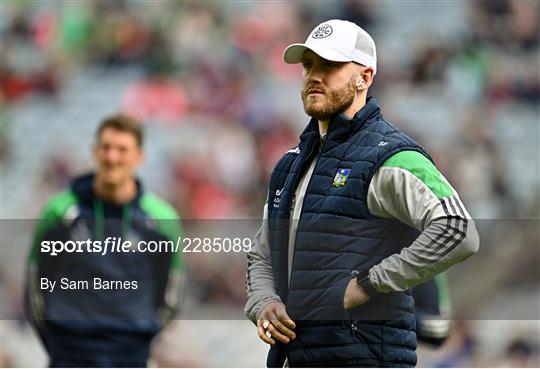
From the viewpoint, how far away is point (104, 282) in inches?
153

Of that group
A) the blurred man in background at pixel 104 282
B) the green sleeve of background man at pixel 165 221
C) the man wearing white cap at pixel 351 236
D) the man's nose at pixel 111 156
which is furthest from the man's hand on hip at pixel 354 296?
the man's nose at pixel 111 156

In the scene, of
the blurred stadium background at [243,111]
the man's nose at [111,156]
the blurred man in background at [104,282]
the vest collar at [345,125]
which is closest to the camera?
the vest collar at [345,125]

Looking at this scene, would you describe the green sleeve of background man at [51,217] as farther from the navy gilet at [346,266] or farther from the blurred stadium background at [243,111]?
the navy gilet at [346,266]

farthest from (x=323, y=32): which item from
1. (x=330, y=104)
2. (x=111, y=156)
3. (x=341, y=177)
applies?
(x=111, y=156)

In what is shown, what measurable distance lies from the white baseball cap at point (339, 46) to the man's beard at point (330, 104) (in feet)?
0.22

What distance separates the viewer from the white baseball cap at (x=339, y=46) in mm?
2402

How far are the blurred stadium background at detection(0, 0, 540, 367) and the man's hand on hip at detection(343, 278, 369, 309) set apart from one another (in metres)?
2.94

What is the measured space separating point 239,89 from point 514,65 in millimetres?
1456

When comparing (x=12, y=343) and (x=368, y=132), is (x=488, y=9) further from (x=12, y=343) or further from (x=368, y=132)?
(x=368, y=132)

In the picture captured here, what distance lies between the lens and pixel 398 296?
2.29 meters

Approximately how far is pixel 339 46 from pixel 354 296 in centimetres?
54

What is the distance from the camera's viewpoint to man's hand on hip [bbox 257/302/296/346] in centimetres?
231

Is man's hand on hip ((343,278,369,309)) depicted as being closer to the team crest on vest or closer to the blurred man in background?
the team crest on vest

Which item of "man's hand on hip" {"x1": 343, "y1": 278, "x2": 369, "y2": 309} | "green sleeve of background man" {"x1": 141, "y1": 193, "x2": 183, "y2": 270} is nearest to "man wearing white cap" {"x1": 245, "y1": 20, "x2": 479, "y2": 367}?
"man's hand on hip" {"x1": 343, "y1": 278, "x2": 369, "y2": 309}
